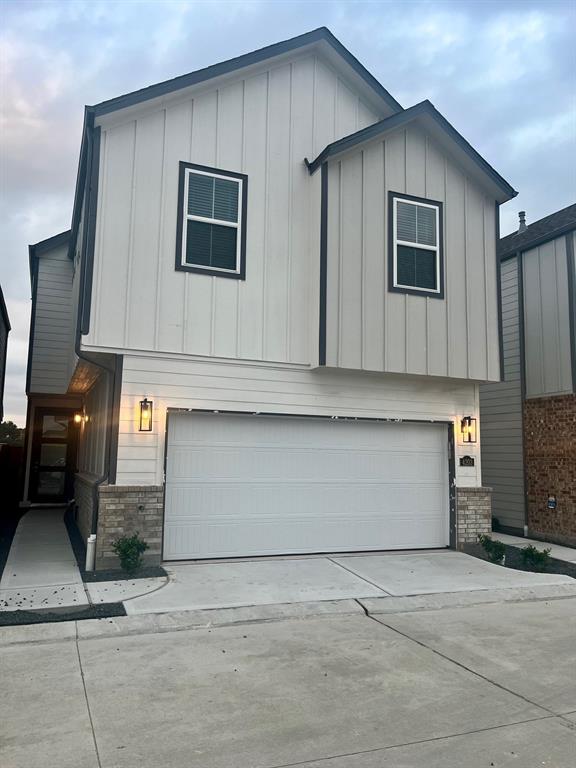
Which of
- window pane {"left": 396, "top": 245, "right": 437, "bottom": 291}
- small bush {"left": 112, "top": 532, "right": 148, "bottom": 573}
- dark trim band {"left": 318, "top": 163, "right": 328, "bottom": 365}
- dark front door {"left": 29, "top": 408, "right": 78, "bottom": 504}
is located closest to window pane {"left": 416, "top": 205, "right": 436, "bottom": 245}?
window pane {"left": 396, "top": 245, "right": 437, "bottom": 291}

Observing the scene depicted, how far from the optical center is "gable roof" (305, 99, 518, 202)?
8547 mm

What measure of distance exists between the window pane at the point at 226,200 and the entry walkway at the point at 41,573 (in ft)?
16.9

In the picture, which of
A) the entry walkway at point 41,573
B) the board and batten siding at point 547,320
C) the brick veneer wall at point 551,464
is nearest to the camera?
Result: the entry walkway at point 41,573

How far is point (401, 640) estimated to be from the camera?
5215mm

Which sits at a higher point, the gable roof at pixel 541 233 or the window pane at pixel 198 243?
the gable roof at pixel 541 233

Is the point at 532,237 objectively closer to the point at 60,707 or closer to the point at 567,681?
the point at 567,681

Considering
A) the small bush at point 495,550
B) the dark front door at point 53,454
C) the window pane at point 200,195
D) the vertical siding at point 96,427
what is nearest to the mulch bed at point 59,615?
the vertical siding at point 96,427

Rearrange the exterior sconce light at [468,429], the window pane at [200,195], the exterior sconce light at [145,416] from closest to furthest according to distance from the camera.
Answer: the exterior sconce light at [145,416], the window pane at [200,195], the exterior sconce light at [468,429]

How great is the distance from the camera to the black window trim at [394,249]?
889 centimetres

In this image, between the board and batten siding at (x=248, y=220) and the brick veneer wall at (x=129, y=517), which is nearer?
the brick veneer wall at (x=129, y=517)

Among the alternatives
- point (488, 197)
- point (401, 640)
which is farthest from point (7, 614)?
point (488, 197)

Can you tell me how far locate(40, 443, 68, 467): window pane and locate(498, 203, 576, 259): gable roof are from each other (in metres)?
11.0

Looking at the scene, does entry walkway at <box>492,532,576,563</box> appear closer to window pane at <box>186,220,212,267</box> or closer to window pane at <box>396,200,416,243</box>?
window pane at <box>396,200,416,243</box>

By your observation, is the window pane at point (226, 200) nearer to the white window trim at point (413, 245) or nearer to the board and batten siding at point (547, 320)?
Result: the white window trim at point (413, 245)
